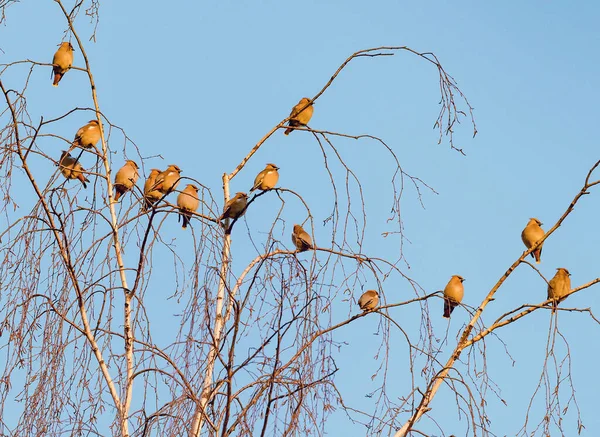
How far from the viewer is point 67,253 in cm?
404

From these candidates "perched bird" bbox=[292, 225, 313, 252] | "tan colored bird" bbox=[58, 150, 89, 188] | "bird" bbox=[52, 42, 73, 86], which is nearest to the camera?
"tan colored bird" bbox=[58, 150, 89, 188]

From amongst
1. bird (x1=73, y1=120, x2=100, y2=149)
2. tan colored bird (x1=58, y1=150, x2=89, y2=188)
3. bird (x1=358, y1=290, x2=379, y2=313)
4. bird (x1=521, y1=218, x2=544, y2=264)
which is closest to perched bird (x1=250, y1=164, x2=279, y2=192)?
bird (x1=73, y1=120, x2=100, y2=149)

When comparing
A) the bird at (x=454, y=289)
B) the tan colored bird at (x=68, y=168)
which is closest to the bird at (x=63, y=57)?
the tan colored bird at (x=68, y=168)

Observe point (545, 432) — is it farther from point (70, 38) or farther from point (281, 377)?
point (70, 38)

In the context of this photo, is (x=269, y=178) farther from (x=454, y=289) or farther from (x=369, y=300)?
(x=454, y=289)

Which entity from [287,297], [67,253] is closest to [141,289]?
[67,253]

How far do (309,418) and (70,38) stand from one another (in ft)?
7.66

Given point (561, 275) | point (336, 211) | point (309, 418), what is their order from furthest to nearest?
point (561, 275) → point (336, 211) → point (309, 418)

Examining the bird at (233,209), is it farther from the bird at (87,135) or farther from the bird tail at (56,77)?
the bird tail at (56,77)

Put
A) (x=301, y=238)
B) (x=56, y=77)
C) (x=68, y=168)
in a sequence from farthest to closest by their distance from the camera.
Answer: (x=56, y=77)
(x=301, y=238)
(x=68, y=168)

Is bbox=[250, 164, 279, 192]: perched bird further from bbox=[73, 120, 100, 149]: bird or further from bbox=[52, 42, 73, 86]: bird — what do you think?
bbox=[52, 42, 73, 86]: bird

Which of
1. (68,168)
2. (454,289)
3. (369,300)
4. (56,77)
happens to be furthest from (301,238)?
(56,77)

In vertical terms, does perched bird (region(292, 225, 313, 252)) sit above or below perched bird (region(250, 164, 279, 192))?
below

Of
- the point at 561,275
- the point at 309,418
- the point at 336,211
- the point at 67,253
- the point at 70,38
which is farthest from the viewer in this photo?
the point at 561,275
